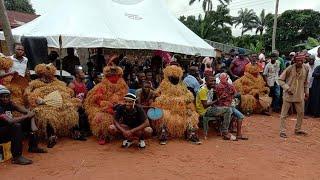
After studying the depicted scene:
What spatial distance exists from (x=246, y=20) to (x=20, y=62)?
187 ft

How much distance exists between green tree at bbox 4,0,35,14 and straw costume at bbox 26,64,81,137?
30766mm

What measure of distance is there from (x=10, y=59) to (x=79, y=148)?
6.61 feet

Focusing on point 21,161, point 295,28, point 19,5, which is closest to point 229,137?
point 21,161

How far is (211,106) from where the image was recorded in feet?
26.6

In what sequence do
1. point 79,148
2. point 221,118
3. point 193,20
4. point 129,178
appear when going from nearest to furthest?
point 129,178 → point 79,148 → point 221,118 → point 193,20

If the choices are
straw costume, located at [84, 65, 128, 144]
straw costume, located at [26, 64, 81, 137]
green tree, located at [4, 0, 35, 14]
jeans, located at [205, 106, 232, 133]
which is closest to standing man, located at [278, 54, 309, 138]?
jeans, located at [205, 106, 232, 133]

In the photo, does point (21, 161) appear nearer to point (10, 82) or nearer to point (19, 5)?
point (10, 82)

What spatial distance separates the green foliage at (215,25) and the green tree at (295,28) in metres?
4.70

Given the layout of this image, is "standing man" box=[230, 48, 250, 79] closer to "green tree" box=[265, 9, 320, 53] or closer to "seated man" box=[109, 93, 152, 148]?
"seated man" box=[109, 93, 152, 148]

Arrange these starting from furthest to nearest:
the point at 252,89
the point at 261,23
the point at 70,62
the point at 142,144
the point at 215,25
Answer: the point at 261,23 → the point at 215,25 → the point at 252,89 → the point at 70,62 → the point at 142,144

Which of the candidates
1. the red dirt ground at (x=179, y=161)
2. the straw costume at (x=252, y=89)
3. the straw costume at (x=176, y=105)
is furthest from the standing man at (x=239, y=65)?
the straw costume at (x=176, y=105)

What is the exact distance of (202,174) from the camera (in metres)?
5.82

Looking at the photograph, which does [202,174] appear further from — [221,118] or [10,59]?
[10,59]

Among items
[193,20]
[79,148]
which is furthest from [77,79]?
[193,20]
